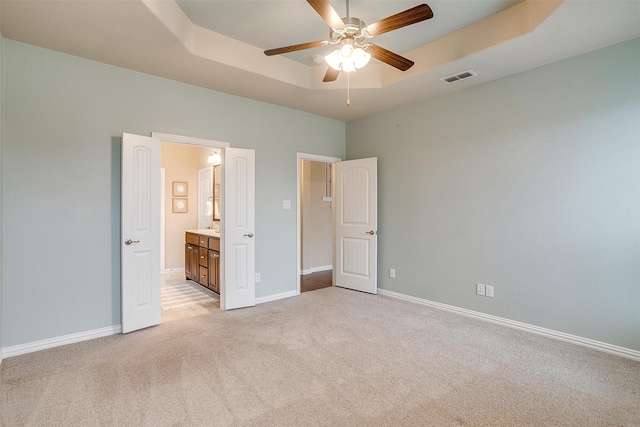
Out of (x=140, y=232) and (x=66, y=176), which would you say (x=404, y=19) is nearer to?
(x=140, y=232)

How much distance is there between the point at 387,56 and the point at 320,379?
2.53 metres

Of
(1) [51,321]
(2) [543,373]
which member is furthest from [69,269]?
(2) [543,373]

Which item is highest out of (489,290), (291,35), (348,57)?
(291,35)

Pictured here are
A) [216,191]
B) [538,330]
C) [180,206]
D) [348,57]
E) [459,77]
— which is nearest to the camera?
[348,57]

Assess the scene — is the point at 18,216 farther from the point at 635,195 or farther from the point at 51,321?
the point at 635,195

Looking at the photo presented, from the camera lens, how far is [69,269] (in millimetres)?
2957

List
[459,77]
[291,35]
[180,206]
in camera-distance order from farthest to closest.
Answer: [180,206]
[459,77]
[291,35]

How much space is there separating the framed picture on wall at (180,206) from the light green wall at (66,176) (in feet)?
10.3

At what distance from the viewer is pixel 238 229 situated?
399cm

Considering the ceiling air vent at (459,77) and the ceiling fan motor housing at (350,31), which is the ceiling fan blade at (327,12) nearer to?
the ceiling fan motor housing at (350,31)

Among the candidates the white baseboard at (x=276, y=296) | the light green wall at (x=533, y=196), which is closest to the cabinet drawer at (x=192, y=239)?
the white baseboard at (x=276, y=296)

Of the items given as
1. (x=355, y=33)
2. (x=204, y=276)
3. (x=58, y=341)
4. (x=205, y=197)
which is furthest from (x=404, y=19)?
(x=205, y=197)

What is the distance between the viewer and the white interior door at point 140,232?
3129 mm

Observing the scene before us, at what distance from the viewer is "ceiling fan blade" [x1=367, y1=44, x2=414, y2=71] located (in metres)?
2.44
